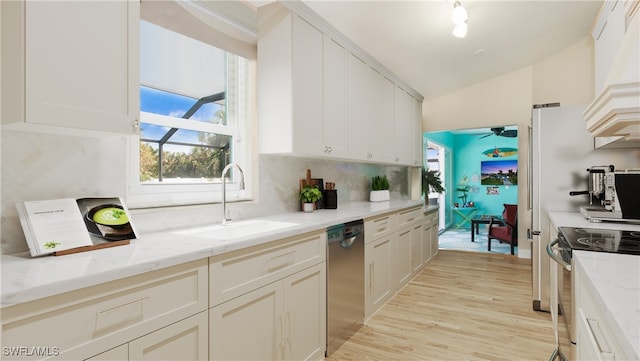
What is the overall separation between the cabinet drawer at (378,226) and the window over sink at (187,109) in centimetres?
101

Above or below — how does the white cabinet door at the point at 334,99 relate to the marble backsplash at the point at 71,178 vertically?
above

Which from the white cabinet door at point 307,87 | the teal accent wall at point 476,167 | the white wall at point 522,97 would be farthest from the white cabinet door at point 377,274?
the teal accent wall at point 476,167

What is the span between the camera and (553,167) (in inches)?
116

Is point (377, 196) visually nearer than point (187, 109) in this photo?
No

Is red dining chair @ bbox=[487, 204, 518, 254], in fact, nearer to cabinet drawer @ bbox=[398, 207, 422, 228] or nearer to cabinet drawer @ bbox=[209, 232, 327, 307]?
cabinet drawer @ bbox=[398, 207, 422, 228]

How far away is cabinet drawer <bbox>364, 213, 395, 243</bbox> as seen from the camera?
2.73m

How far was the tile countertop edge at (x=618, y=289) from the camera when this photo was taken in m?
0.66

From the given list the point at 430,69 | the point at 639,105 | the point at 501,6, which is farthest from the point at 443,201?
the point at 639,105

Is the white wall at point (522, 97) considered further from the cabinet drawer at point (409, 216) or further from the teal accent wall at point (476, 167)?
the teal accent wall at point (476, 167)

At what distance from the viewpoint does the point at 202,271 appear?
1.34 meters

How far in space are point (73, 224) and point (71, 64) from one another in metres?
0.61

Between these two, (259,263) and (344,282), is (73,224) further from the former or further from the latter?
(344,282)

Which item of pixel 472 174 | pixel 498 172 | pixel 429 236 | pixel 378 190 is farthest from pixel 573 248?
pixel 472 174

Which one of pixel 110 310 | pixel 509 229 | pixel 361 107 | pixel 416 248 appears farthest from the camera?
pixel 509 229
